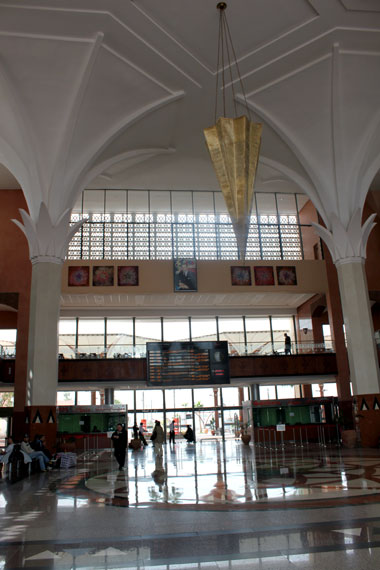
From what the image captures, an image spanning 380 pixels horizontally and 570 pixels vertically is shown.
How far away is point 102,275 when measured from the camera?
26.2 metres

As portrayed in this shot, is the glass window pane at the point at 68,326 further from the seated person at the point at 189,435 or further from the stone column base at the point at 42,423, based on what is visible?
the stone column base at the point at 42,423

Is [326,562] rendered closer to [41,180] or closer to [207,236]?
[41,180]

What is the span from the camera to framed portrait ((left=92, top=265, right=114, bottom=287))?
2612 cm

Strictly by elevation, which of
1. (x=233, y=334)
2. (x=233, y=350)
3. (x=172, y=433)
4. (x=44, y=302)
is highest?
(x=233, y=334)

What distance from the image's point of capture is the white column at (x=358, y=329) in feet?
58.9

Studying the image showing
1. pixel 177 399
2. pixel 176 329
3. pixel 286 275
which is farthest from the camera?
pixel 176 329

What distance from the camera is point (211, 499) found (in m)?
7.14

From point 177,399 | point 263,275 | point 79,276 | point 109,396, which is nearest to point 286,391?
point 177,399

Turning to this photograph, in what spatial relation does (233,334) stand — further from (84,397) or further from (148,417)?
(84,397)

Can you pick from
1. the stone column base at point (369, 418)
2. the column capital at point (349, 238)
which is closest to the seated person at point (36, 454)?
the stone column base at point (369, 418)

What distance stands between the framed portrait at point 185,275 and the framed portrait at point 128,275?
2.22m

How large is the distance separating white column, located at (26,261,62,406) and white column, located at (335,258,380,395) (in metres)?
11.0

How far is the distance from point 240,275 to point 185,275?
10.5 ft

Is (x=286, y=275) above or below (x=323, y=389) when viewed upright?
above
